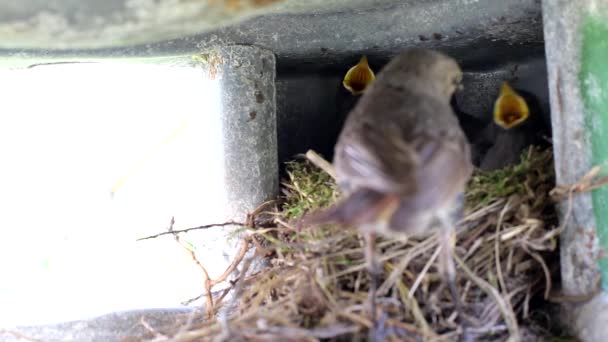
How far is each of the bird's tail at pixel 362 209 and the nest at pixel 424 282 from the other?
346 millimetres

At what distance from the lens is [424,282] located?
2039 mm

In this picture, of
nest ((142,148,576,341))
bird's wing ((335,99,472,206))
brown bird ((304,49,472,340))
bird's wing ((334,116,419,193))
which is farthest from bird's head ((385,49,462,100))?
nest ((142,148,576,341))

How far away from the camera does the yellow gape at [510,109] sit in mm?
2623

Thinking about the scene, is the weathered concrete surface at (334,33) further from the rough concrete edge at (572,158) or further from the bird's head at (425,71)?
the bird's head at (425,71)

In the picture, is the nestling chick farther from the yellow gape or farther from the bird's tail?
the bird's tail

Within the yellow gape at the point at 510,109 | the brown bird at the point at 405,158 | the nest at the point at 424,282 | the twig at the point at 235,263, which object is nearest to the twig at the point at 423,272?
the nest at the point at 424,282

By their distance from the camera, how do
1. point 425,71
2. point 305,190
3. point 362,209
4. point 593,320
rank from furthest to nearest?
point 305,190
point 425,71
point 593,320
point 362,209

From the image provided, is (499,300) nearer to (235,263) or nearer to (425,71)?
(425,71)

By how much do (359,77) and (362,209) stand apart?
1543mm

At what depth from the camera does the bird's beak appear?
2.98 m

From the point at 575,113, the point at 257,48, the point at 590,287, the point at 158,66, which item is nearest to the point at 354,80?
the point at 257,48

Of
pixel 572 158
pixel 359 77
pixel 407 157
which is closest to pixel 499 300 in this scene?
pixel 572 158

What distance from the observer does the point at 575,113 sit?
2020 mm

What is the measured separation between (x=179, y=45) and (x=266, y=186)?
0.63 meters
